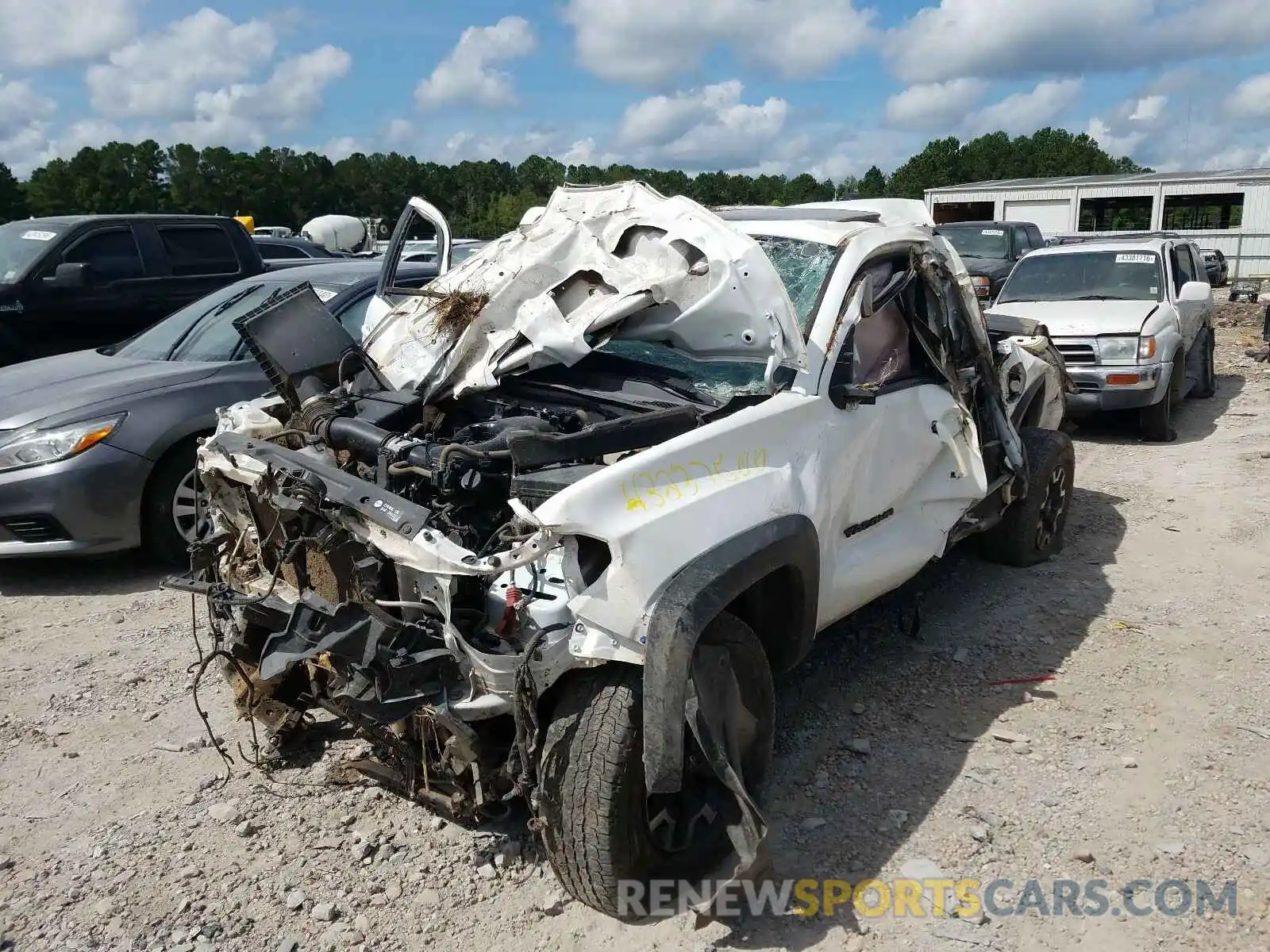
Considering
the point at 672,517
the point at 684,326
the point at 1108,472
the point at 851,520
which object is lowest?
the point at 1108,472

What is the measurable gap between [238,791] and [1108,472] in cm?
680

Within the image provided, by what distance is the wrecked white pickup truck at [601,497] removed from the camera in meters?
2.76

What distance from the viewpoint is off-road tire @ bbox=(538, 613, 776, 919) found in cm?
273

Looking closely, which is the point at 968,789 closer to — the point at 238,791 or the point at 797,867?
the point at 797,867

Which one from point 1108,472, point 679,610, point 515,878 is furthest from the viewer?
point 1108,472

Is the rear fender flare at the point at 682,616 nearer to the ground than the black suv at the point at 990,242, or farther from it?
nearer to the ground

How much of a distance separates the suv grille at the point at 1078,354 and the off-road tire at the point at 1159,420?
64 centimetres

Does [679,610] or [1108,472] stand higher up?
[679,610]

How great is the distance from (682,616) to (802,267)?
1.84 meters

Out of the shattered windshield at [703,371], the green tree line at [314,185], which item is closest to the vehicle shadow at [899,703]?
the shattered windshield at [703,371]

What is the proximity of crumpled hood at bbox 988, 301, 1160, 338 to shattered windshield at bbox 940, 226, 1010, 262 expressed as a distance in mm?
6563

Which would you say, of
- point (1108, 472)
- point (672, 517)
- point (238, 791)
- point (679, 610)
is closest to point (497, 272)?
point (672, 517)

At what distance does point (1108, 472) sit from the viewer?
25.8 feet

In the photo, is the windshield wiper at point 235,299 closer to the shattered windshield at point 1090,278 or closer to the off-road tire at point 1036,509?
the off-road tire at point 1036,509
